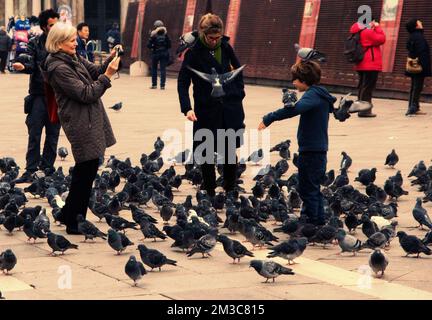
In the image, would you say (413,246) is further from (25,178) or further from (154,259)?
(25,178)

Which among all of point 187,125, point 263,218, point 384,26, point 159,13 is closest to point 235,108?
point 263,218

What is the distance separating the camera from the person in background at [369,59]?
2341 centimetres

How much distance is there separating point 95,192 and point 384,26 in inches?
617

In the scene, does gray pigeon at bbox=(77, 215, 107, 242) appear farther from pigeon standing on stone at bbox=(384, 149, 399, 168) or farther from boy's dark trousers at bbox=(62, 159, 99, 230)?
pigeon standing on stone at bbox=(384, 149, 399, 168)

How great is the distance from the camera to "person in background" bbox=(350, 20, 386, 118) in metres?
23.4

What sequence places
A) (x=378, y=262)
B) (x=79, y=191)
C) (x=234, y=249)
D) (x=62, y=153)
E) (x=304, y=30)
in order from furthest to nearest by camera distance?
(x=304, y=30) < (x=62, y=153) < (x=79, y=191) < (x=234, y=249) < (x=378, y=262)

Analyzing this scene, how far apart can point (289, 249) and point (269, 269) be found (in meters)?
0.78

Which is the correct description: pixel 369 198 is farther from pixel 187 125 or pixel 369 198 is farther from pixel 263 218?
pixel 187 125

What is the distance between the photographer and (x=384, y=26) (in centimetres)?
2750

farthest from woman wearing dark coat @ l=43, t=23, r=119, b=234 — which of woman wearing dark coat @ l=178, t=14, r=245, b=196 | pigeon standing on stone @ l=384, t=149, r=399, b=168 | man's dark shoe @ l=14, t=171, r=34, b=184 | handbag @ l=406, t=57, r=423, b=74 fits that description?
handbag @ l=406, t=57, r=423, b=74

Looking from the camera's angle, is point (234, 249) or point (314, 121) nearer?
point (234, 249)

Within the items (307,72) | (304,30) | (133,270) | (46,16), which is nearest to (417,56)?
(304,30)

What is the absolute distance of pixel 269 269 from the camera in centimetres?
893

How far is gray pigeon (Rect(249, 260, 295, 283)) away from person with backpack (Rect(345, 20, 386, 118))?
48.3ft
